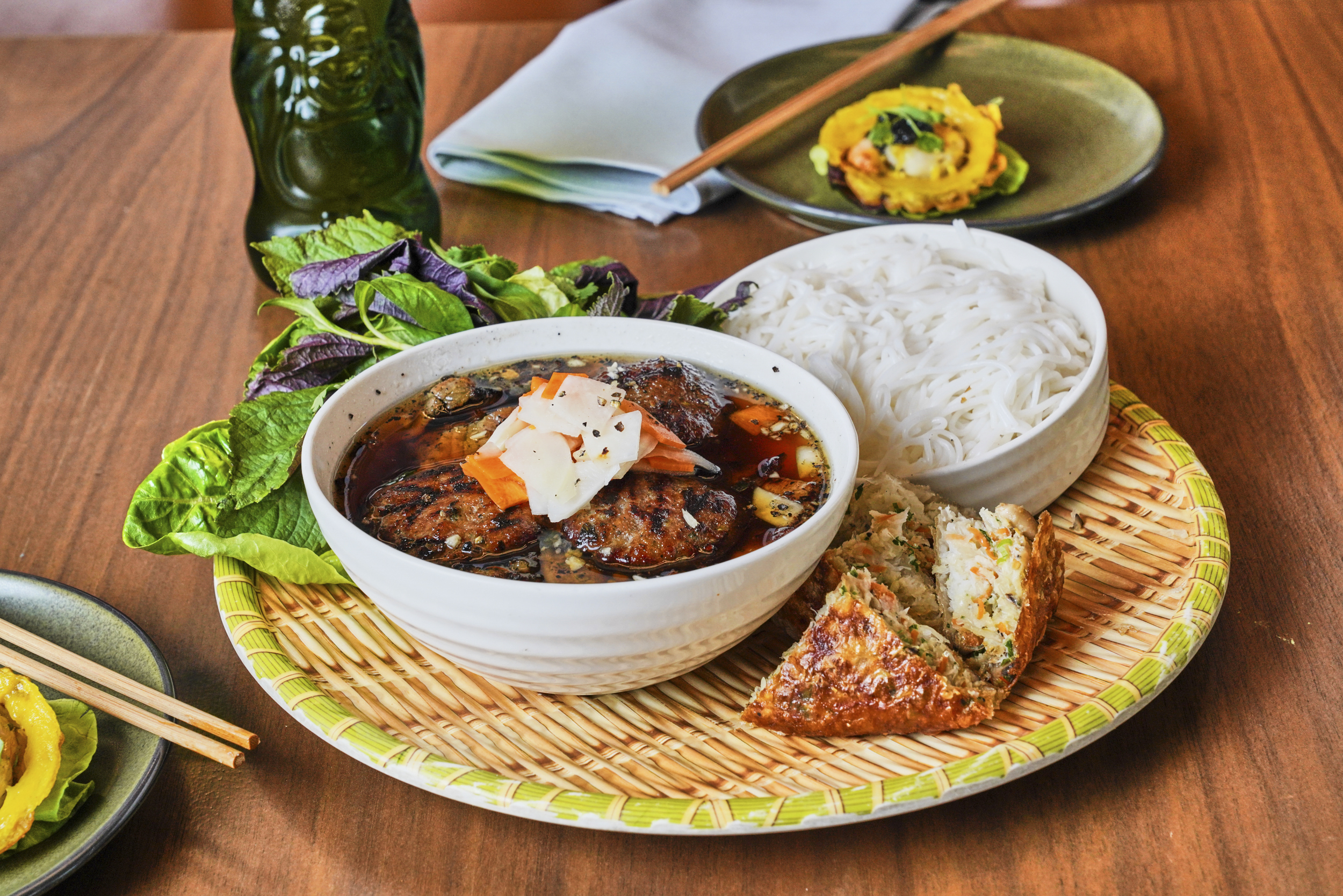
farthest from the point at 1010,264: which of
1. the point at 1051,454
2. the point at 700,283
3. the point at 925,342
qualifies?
the point at 700,283

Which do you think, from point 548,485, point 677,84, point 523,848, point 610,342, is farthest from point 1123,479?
point 677,84

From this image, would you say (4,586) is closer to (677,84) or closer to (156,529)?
(156,529)

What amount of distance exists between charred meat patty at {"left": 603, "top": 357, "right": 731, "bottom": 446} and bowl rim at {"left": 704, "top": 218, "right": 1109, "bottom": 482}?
0.95 feet

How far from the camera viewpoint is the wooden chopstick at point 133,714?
4.20ft

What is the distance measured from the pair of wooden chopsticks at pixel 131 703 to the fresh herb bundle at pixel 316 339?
0.24m

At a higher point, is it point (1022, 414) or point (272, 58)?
point (272, 58)

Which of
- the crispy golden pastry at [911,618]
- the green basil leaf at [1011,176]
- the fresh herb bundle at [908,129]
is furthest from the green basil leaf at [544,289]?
the green basil leaf at [1011,176]

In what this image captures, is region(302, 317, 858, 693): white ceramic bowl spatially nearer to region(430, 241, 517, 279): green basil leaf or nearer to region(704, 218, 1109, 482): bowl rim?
region(704, 218, 1109, 482): bowl rim

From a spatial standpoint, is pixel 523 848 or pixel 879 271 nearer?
pixel 523 848

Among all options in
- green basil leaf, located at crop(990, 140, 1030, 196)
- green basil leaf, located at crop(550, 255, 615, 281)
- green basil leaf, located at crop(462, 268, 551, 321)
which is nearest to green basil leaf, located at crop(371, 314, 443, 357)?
green basil leaf, located at crop(462, 268, 551, 321)

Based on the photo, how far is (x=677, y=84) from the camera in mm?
3246

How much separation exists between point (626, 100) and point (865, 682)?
228cm

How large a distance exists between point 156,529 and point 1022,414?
1308 mm

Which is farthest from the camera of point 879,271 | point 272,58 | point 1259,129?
point 1259,129
